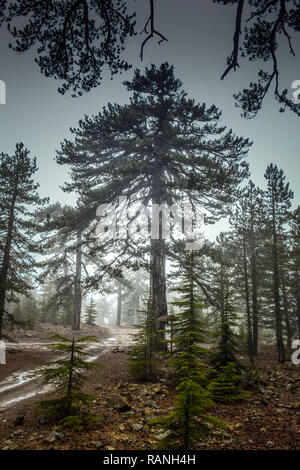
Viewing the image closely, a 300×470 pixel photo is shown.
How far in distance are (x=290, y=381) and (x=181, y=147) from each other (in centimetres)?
1324

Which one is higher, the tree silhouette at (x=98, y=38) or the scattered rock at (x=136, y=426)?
the tree silhouette at (x=98, y=38)

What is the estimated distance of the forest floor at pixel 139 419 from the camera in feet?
12.1

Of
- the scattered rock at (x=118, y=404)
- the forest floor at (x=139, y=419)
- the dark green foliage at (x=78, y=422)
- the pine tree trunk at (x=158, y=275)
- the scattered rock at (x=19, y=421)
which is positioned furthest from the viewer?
the pine tree trunk at (x=158, y=275)

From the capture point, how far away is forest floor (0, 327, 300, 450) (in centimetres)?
368

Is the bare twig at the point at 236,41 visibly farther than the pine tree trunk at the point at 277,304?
No

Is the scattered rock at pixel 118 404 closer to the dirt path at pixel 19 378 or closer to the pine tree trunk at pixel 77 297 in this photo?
the dirt path at pixel 19 378

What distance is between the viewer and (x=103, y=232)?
558 inches

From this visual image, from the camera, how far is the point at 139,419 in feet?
15.7

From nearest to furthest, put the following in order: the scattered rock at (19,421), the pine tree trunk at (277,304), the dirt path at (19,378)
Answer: the scattered rock at (19,421) < the dirt path at (19,378) < the pine tree trunk at (277,304)

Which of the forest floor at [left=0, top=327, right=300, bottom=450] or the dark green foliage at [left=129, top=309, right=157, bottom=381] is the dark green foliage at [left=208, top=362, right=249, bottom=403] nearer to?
the forest floor at [left=0, top=327, right=300, bottom=450]

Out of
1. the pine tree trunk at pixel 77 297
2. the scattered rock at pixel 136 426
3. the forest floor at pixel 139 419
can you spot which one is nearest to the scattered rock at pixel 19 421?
the forest floor at pixel 139 419

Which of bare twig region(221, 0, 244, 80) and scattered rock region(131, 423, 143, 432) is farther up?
bare twig region(221, 0, 244, 80)

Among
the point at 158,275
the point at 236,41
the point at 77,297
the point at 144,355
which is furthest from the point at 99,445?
the point at 77,297

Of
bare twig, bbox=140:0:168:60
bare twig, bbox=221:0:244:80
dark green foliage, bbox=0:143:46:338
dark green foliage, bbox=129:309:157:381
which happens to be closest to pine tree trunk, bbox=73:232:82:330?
dark green foliage, bbox=0:143:46:338
